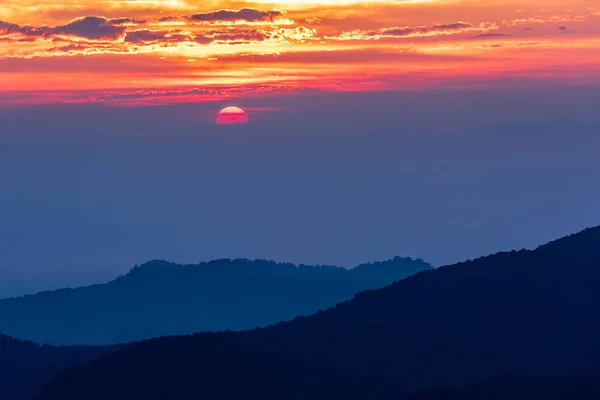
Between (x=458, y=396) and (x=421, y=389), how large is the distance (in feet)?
73.2

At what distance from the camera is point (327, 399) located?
200 m

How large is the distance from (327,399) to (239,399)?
16107 millimetres

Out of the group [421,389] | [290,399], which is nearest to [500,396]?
[421,389]

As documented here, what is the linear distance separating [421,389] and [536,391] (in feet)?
94.5

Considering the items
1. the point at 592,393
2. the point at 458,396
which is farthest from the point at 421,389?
the point at 592,393

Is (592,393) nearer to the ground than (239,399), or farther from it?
nearer to the ground

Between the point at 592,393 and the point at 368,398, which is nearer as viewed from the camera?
the point at 592,393

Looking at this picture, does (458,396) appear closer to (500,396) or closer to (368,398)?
(500,396)

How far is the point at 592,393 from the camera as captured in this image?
170750 mm

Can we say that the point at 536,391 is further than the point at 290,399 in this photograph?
No

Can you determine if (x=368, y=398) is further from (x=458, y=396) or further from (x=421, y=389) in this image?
(x=458, y=396)

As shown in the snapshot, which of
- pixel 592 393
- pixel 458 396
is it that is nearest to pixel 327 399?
pixel 458 396

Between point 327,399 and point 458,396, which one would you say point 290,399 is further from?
point 458,396

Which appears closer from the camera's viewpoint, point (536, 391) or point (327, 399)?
point (536, 391)
